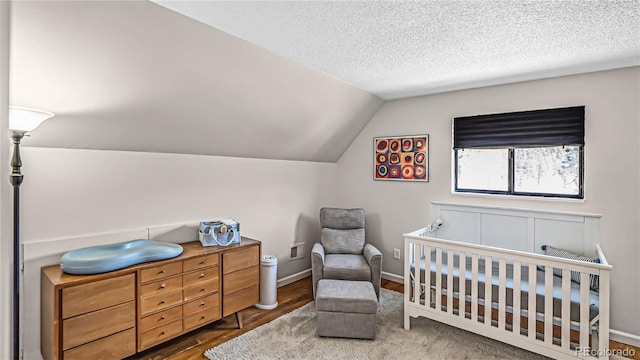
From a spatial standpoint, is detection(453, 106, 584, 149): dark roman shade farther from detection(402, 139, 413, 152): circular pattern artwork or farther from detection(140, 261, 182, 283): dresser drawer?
detection(140, 261, 182, 283): dresser drawer

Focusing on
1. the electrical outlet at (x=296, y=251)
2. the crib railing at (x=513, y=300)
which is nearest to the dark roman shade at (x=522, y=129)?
the crib railing at (x=513, y=300)

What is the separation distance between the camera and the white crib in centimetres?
214

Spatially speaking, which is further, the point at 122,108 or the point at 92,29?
the point at 122,108

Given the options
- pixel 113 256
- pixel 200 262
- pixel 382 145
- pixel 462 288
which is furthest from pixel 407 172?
pixel 113 256

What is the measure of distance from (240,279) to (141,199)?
1.07m

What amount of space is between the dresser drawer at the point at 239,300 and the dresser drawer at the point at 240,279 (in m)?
0.04

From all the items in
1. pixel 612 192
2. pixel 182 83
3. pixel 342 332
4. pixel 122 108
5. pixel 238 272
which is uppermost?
pixel 182 83

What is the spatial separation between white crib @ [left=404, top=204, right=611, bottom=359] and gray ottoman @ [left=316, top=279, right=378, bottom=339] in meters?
0.43

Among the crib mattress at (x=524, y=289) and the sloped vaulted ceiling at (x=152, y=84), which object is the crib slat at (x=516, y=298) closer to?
the crib mattress at (x=524, y=289)

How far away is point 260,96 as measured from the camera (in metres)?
2.79

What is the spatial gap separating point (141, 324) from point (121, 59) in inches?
68.8

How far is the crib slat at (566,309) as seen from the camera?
7.14 ft

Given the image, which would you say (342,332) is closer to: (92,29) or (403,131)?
(403,131)

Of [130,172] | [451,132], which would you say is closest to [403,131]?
[451,132]
